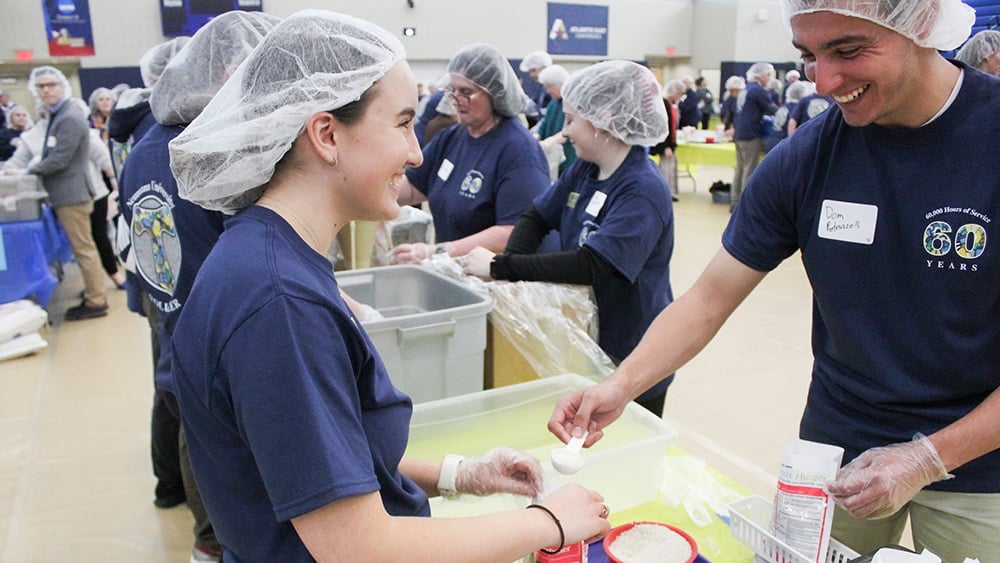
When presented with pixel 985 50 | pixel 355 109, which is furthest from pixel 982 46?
pixel 355 109

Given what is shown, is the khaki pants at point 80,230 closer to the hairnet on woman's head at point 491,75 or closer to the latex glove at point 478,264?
the hairnet on woman's head at point 491,75

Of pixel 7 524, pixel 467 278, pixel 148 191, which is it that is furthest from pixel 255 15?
pixel 7 524

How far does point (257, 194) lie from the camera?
2.97 feet

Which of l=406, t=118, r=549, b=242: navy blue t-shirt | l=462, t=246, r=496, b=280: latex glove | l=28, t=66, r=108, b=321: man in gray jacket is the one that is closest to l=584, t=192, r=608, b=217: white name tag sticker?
l=462, t=246, r=496, b=280: latex glove

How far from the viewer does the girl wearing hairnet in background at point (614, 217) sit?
6.17ft

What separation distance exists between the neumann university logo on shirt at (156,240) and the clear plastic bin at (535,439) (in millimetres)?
712

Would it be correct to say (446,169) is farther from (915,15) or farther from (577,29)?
(577,29)

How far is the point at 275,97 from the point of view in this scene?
0.84 m

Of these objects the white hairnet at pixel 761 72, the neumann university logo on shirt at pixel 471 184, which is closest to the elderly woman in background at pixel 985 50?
the neumann university logo on shirt at pixel 471 184

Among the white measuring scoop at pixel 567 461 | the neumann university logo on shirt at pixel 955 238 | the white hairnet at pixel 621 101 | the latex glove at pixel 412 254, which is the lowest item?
the white measuring scoop at pixel 567 461

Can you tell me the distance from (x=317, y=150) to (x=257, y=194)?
0.42 ft

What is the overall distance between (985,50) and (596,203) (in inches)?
84.7

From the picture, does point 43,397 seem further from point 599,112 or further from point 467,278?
point 599,112

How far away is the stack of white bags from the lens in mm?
4055
